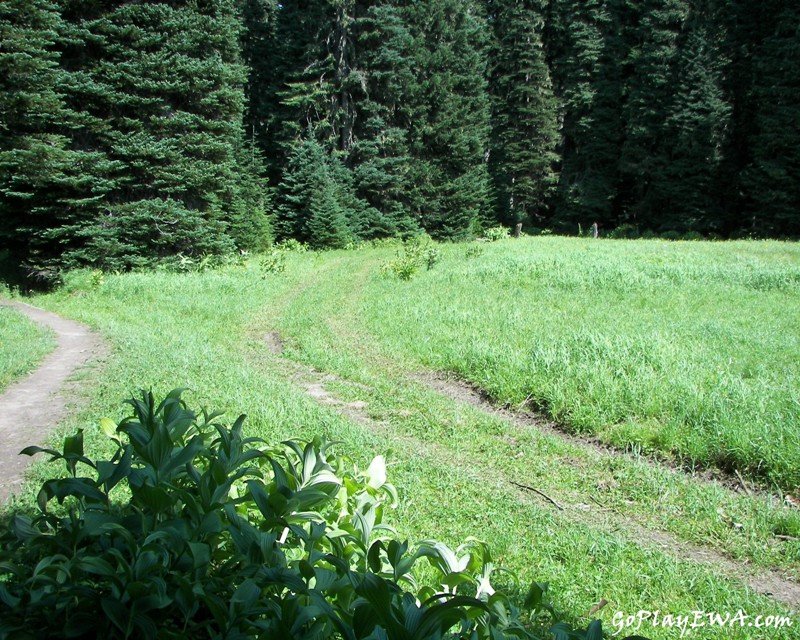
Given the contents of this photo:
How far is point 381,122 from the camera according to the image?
3092cm

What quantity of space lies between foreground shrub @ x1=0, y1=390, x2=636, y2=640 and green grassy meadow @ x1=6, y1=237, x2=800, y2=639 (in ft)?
6.98

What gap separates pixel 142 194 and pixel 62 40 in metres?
4.72

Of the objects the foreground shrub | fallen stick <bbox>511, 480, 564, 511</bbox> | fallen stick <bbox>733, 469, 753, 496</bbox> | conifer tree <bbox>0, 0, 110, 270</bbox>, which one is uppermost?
conifer tree <bbox>0, 0, 110, 270</bbox>

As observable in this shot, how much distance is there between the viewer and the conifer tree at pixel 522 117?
38812 millimetres

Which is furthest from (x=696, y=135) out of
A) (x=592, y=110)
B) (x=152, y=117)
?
(x=152, y=117)

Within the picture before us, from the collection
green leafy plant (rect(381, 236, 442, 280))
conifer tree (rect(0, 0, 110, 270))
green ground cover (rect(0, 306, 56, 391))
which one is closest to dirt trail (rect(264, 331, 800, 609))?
green ground cover (rect(0, 306, 56, 391))

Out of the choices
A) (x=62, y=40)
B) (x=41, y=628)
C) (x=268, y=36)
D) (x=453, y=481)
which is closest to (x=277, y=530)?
(x=41, y=628)

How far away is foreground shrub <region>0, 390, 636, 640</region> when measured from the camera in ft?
4.43

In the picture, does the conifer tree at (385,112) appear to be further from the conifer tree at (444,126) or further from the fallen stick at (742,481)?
the fallen stick at (742,481)

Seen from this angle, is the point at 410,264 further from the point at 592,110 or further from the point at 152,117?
the point at 592,110

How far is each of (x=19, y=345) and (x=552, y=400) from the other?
7736mm

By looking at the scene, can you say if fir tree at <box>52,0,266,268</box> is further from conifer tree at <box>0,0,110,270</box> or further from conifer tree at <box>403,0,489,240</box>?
conifer tree at <box>403,0,489,240</box>

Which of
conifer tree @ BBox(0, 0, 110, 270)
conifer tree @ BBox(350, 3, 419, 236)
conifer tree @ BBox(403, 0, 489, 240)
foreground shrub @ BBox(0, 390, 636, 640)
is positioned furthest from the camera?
conifer tree @ BBox(403, 0, 489, 240)

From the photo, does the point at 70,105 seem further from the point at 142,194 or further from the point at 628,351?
the point at 628,351
